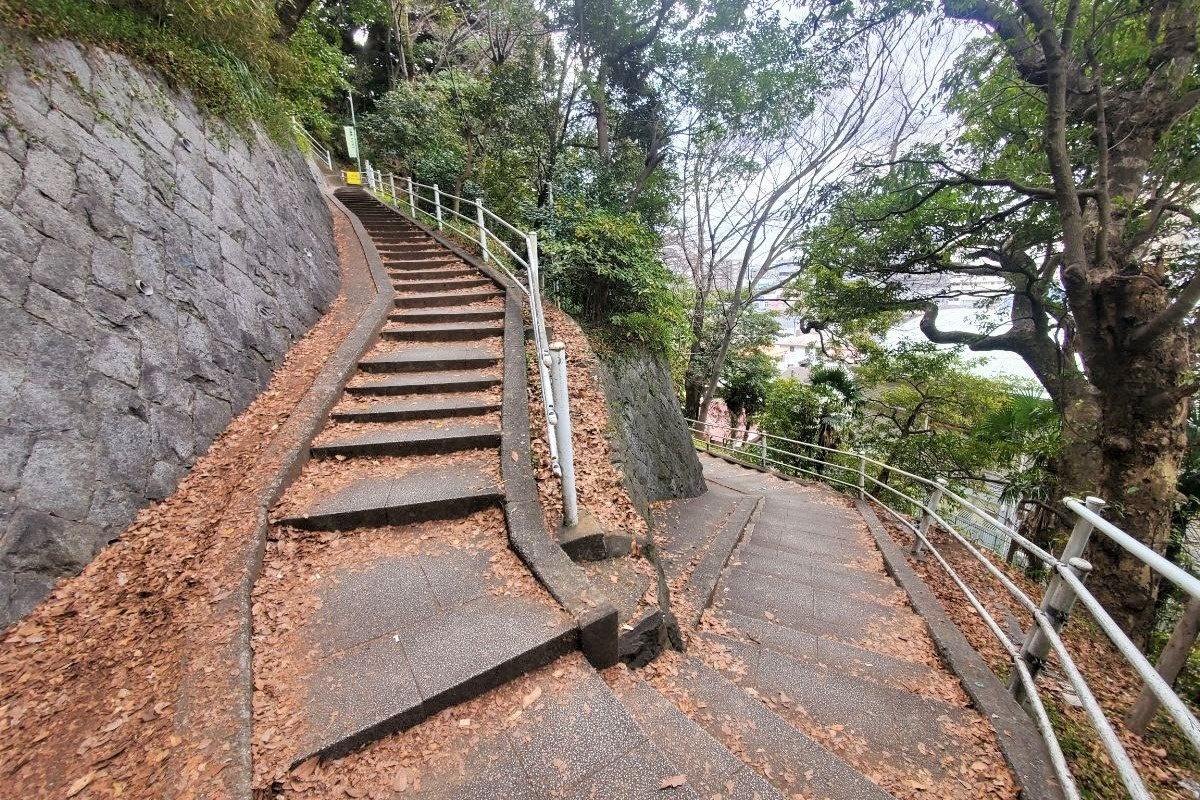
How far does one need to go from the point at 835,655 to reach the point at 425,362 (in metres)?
3.89

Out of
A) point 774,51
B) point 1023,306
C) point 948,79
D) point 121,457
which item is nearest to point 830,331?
point 1023,306

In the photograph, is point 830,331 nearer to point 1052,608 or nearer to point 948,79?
point 948,79

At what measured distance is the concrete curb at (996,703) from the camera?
172 centimetres

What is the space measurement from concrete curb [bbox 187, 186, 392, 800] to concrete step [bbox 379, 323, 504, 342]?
0.21m

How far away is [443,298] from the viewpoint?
5309 mm

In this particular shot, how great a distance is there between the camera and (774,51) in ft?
25.0

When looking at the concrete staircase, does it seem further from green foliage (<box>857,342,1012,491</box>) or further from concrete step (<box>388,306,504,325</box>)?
green foliage (<box>857,342,1012,491</box>)

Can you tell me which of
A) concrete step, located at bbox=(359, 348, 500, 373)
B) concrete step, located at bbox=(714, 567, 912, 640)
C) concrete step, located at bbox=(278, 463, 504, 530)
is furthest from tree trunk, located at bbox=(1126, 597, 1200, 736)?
concrete step, located at bbox=(359, 348, 500, 373)

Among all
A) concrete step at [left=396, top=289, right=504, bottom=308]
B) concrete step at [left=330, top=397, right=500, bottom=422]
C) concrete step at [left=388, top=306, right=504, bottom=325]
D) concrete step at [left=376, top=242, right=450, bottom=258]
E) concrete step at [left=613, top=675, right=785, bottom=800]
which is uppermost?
concrete step at [left=376, top=242, right=450, bottom=258]

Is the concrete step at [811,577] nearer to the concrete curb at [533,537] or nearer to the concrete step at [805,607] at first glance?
the concrete step at [805,607]

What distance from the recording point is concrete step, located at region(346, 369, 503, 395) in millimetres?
3635

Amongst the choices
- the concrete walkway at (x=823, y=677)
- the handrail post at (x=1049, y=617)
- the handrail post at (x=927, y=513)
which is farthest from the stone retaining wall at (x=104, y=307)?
the handrail post at (x=927, y=513)

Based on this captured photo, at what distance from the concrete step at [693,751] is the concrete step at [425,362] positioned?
3.00 meters

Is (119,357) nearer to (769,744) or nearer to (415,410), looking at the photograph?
(415,410)
